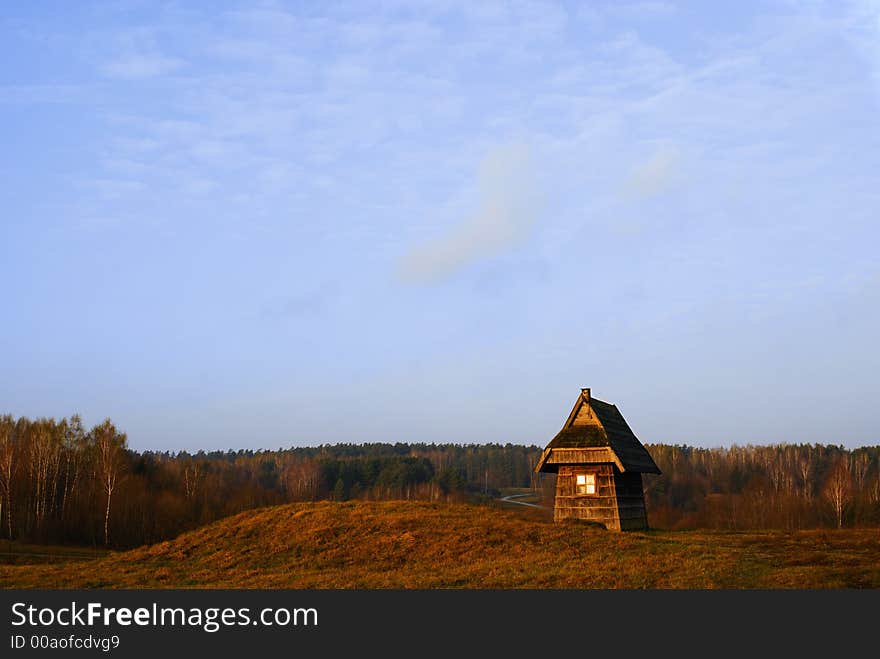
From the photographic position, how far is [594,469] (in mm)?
42094

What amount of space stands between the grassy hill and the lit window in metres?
4.64

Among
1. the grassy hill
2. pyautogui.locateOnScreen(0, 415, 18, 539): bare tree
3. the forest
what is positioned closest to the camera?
the grassy hill

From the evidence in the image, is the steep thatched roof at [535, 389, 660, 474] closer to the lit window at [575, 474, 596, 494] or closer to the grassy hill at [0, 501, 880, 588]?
the lit window at [575, 474, 596, 494]

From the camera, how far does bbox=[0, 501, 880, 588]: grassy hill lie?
23156mm

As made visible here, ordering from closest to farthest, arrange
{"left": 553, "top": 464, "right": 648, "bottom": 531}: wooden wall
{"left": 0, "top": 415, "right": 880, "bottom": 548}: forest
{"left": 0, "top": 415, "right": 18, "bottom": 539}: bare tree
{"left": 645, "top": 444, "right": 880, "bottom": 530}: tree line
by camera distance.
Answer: {"left": 553, "top": 464, "right": 648, "bottom": 531}: wooden wall < {"left": 0, "top": 415, "right": 18, "bottom": 539}: bare tree < {"left": 0, "top": 415, "right": 880, "bottom": 548}: forest < {"left": 645, "top": 444, "right": 880, "bottom": 530}: tree line

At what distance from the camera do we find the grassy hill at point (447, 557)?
23156 millimetres

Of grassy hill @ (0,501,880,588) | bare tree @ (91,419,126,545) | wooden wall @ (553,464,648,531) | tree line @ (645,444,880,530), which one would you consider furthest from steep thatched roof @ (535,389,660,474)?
bare tree @ (91,419,126,545)

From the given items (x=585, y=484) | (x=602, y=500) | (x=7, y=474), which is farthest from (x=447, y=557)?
(x=7, y=474)

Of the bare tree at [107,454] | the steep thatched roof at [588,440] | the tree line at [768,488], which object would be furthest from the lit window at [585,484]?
the bare tree at [107,454]

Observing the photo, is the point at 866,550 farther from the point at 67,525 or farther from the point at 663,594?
the point at 67,525

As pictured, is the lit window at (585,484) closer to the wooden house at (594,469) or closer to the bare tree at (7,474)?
the wooden house at (594,469)

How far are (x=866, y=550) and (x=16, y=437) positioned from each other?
10311 centimetres

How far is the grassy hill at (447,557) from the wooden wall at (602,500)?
3.75 m

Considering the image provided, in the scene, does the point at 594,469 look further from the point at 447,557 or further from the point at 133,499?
the point at 133,499
